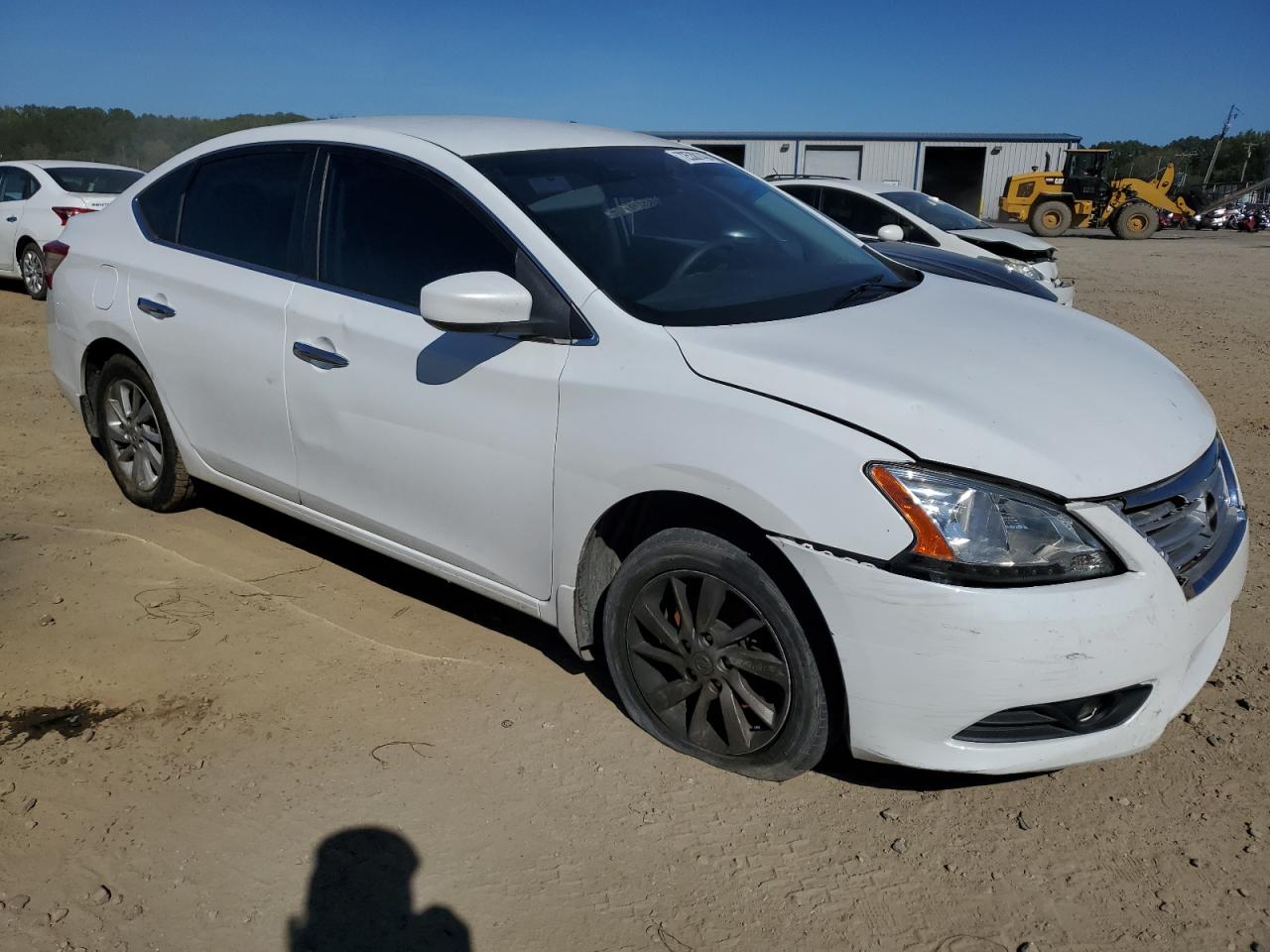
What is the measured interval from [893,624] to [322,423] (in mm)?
2092

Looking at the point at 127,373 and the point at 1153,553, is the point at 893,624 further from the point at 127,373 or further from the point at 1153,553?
the point at 127,373

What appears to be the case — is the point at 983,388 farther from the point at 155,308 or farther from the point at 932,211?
the point at 932,211

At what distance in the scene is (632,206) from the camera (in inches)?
138

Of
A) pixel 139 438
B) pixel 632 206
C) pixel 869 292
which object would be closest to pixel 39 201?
pixel 139 438

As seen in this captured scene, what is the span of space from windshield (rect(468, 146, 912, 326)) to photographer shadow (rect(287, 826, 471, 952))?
1.56 m

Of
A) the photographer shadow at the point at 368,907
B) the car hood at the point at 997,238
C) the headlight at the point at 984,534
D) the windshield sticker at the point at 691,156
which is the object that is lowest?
the photographer shadow at the point at 368,907

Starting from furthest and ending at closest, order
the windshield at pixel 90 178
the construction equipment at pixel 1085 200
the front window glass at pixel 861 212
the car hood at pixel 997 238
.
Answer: the construction equipment at pixel 1085 200, the windshield at pixel 90 178, the front window glass at pixel 861 212, the car hood at pixel 997 238

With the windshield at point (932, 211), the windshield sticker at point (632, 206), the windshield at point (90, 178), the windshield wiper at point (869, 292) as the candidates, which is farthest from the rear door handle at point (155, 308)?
the windshield at point (932, 211)

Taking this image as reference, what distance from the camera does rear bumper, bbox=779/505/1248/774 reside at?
2.41 metres

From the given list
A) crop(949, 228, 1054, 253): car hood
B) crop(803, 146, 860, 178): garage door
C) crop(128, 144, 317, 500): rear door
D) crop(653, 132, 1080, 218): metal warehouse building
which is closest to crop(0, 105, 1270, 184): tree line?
crop(653, 132, 1080, 218): metal warehouse building

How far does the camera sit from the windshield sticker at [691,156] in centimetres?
400

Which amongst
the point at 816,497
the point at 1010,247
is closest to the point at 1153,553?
the point at 816,497

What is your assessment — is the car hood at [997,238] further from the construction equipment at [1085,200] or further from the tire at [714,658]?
the construction equipment at [1085,200]

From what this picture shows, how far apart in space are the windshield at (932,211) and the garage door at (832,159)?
32.1 metres
